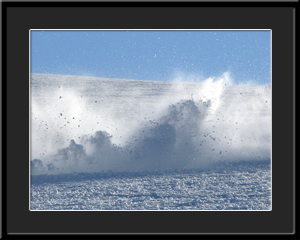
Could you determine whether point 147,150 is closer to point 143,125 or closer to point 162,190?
point 143,125

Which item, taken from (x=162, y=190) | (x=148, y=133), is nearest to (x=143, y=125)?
(x=148, y=133)

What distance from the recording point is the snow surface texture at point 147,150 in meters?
3.32

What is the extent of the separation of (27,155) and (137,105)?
8.02ft

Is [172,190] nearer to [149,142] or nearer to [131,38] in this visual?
[149,142]

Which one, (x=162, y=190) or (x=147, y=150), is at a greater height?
(x=147, y=150)

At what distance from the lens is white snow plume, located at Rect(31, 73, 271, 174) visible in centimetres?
359

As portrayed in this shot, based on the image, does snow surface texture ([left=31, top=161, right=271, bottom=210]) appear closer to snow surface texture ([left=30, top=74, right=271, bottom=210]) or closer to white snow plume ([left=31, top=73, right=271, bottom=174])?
snow surface texture ([left=30, top=74, right=271, bottom=210])

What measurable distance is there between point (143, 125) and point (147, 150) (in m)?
0.41

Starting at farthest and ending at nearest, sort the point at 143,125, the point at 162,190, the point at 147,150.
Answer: the point at 143,125 < the point at 147,150 < the point at 162,190

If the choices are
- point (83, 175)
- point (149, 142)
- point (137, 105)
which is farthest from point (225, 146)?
point (83, 175)

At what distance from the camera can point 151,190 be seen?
145 inches

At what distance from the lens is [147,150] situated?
4453mm

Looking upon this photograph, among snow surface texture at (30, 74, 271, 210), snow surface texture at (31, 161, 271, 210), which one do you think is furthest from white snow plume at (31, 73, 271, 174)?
snow surface texture at (31, 161, 271, 210)

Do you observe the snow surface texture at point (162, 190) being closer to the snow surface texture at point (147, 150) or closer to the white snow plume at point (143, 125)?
the snow surface texture at point (147, 150)
